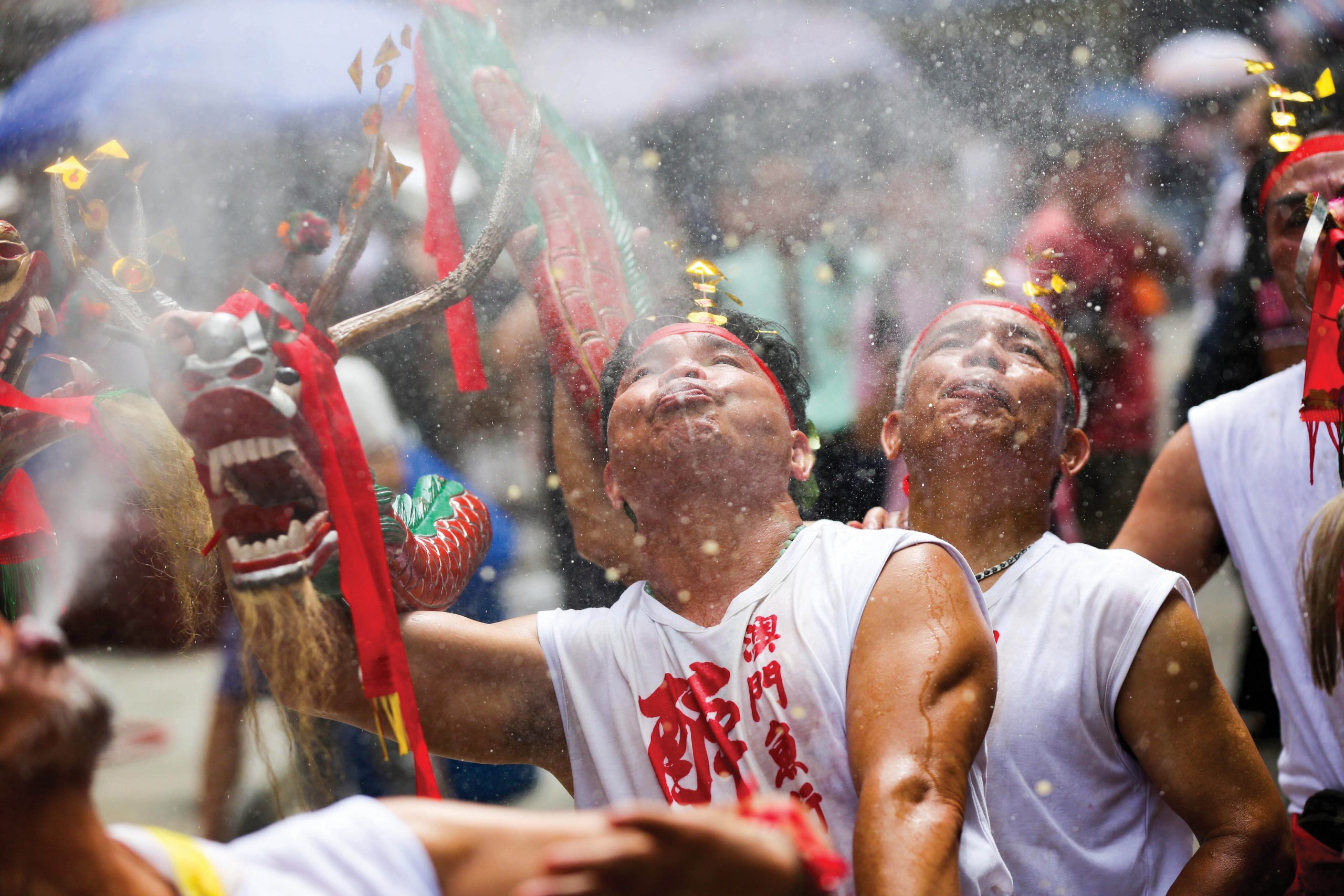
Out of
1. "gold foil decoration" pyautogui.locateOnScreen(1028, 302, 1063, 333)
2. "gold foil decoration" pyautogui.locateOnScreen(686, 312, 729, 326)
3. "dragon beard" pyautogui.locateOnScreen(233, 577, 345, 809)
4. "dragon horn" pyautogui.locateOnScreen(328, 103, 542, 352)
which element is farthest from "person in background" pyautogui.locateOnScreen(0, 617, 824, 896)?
"gold foil decoration" pyautogui.locateOnScreen(1028, 302, 1063, 333)

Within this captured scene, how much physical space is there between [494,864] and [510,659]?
2.04 feet

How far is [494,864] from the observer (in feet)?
2.64

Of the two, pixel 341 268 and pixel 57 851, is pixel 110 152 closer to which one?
pixel 341 268

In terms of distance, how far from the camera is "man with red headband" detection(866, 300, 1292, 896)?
4.66 ft

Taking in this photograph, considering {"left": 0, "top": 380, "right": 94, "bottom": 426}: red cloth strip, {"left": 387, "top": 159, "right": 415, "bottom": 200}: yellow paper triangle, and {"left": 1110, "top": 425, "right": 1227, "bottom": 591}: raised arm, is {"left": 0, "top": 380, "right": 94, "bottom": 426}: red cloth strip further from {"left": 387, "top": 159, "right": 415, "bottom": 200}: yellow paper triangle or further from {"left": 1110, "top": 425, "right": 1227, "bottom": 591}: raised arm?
{"left": 1110, "top": 425, "right": 1227, "bottom": 591}: raised arm

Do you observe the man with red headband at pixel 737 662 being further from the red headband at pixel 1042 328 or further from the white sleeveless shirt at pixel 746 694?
the red headband at pixel 1042 328

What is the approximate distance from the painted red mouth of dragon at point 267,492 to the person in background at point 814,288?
2.45 ft

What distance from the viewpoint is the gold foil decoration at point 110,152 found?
138cm

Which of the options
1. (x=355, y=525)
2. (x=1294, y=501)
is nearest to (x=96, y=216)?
(x=355, y=525)

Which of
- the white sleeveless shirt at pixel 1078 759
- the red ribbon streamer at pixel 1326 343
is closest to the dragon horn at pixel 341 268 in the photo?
the white sleeveless shirt at pixel 1078 759

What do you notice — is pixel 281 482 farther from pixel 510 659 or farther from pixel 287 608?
pixel 510 659

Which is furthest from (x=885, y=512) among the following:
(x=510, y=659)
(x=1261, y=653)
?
(x=1261, y=653)

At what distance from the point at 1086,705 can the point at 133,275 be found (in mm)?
1328

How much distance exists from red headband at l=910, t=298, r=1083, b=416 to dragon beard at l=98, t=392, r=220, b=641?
105 cm
